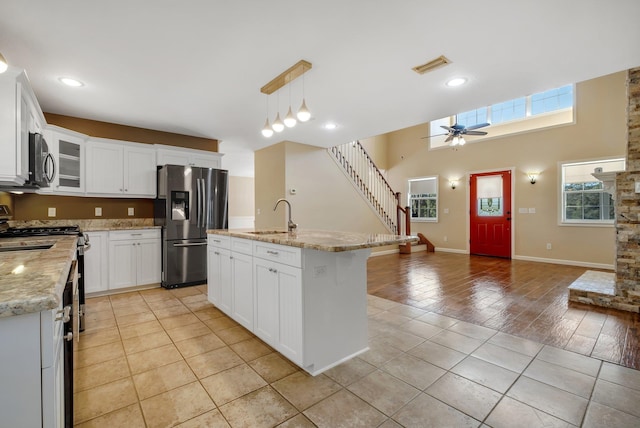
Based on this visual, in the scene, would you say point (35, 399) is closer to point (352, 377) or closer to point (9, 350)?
point (9, 350)

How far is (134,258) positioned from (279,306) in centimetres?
306

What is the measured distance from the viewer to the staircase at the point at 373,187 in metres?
6.90

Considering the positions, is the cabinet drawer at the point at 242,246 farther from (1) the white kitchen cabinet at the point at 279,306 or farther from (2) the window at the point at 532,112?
(2) the window at the point at 532,112

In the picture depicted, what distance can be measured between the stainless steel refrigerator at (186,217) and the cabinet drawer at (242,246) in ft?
6.14

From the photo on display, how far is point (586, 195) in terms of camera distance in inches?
225

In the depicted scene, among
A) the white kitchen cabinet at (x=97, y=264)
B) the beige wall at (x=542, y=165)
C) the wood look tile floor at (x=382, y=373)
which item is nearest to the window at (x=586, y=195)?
the beige wall at (x=542, y=165)

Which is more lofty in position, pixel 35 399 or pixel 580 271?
pixel 35 399

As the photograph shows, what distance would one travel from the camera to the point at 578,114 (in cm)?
573

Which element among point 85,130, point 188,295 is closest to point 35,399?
point 188,295

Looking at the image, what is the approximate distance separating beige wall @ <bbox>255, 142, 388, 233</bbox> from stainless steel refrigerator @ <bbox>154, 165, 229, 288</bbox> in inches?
56.2

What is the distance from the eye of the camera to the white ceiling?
6.66 feet

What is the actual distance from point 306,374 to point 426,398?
0.79m

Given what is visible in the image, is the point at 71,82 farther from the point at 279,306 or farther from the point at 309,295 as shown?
the point at 309,295

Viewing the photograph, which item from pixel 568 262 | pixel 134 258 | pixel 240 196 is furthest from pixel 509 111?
pixel 134 258
